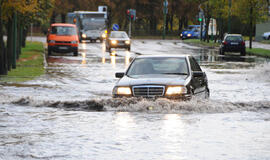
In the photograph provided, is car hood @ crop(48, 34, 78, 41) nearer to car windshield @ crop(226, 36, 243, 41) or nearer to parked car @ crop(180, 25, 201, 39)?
car windshield @ crop(226, 36, 243, 41)

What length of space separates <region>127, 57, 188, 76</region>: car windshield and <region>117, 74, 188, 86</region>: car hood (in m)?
0.40

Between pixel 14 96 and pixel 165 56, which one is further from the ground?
pixel 165 56

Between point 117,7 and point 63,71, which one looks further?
point 117,7

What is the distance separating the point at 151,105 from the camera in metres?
14.8

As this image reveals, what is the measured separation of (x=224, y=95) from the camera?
1997 centimetres

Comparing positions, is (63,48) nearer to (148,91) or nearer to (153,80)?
(153,80)

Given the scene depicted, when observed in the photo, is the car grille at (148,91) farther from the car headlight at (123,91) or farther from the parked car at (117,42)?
the parked car at (117,42)

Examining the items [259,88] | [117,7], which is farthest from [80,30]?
[259,88]

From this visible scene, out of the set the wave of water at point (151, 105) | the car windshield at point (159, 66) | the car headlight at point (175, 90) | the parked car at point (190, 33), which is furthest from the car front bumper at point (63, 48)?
the parked car at point (190, 33)

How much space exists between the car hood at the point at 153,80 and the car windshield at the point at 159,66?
40 cm

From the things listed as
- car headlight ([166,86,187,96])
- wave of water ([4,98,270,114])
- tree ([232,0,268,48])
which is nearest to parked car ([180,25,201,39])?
tree ([232,0,268,48])

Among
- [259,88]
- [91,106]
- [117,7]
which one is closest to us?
[91,106]

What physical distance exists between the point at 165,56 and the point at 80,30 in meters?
60.4

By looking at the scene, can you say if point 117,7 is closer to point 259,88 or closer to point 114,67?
point 114,67
